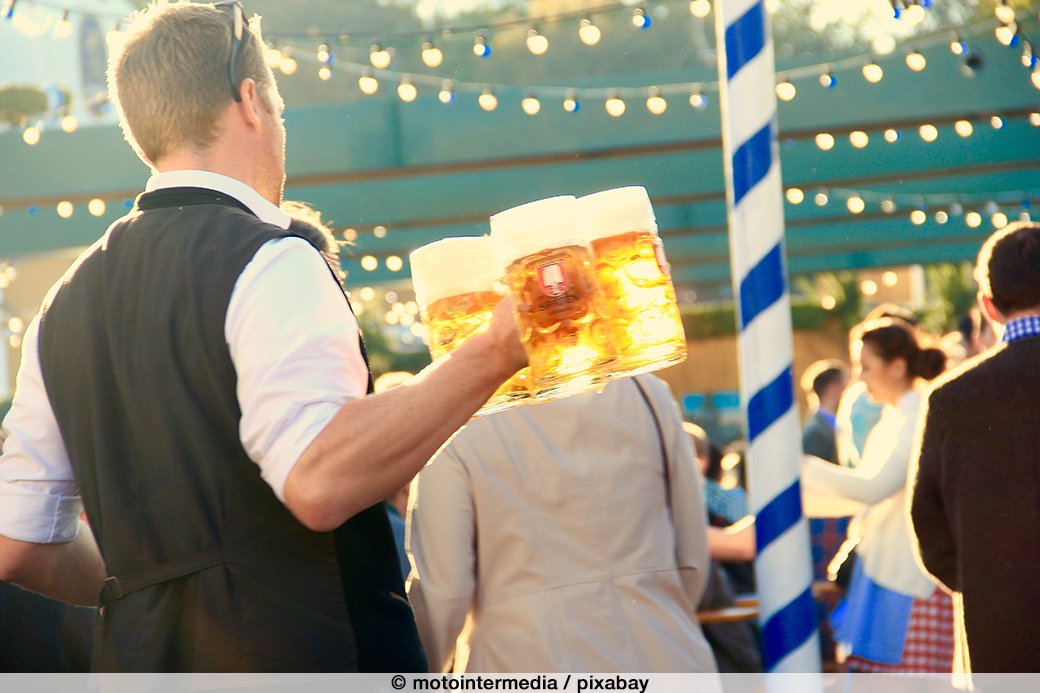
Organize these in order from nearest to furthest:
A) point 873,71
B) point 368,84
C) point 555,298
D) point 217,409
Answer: point 555,298
point 217,409
point 368,84
point 873,71

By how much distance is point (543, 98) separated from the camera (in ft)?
21.6

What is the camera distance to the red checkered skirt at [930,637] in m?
3.78

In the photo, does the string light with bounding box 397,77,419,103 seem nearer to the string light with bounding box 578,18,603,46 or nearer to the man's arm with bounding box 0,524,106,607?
the string light with bounding box 578,18,603,46

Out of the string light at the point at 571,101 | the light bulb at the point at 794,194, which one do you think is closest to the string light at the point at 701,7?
the string light at the point at 571,101

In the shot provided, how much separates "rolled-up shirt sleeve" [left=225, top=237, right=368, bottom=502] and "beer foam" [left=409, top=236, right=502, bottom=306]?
7.2 inches

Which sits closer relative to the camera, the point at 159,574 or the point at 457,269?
the point at 159,574

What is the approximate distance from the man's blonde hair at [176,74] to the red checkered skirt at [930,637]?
2.91m

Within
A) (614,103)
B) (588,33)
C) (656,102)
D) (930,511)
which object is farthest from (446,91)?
(930,511)

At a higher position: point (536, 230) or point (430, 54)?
point (430, 54)

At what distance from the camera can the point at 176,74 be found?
5.09ft

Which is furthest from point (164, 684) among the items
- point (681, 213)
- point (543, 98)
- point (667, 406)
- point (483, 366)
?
point (681, 213)

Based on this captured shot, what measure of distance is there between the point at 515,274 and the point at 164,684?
0.63 meters

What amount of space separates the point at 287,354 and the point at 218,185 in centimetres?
31

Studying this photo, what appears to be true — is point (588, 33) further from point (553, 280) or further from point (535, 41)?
point (553, 280)
